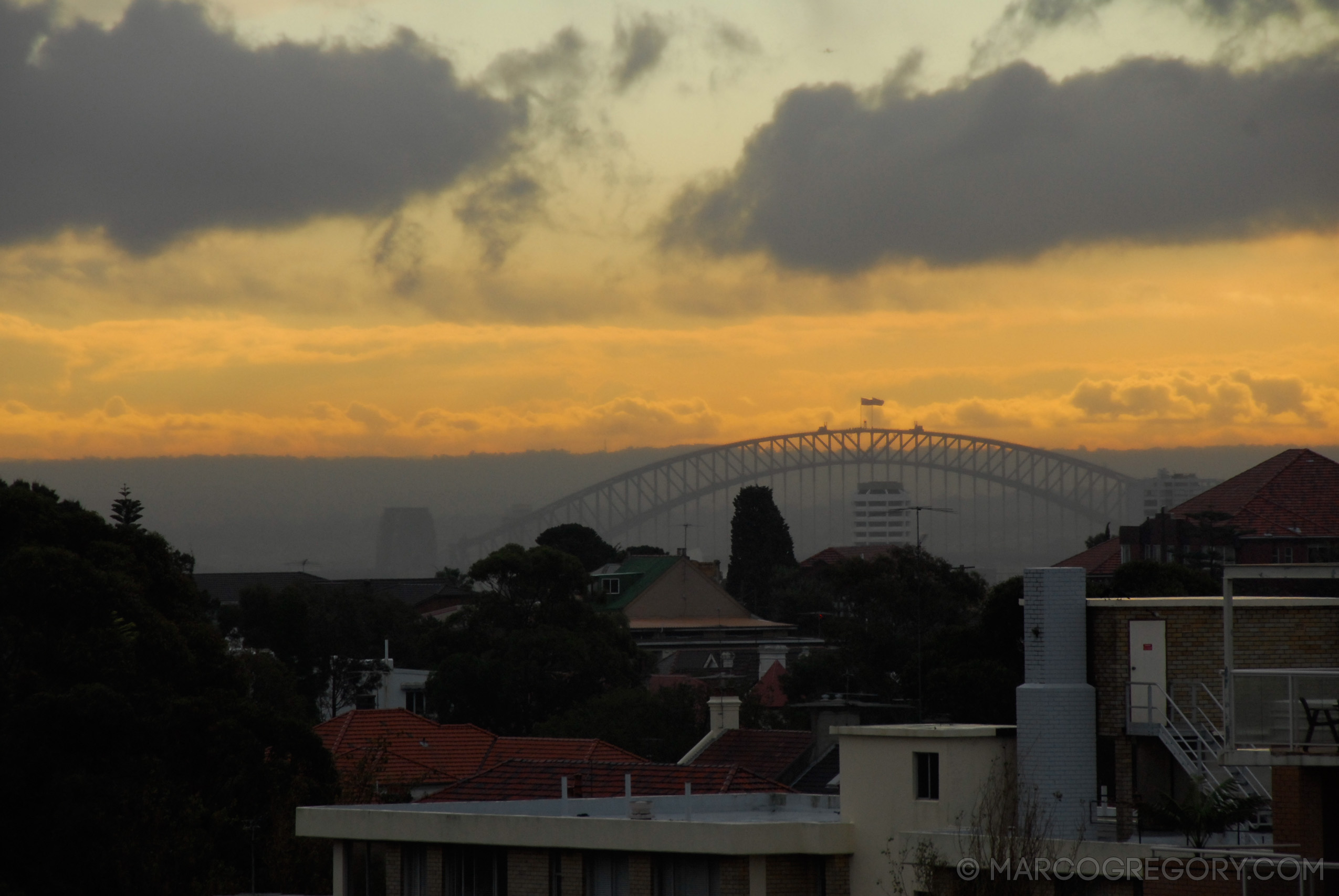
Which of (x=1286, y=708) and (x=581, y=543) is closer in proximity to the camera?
(x=1286, y=708)

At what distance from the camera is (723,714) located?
56594mm

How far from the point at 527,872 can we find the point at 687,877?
272cm

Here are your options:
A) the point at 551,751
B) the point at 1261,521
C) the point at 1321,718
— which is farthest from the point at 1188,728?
the point at 1261,521

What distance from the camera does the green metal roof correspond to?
511 ft

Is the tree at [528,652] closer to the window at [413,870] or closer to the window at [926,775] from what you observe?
the window at [413,870]

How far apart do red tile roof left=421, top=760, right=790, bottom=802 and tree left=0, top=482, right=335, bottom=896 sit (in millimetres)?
4497

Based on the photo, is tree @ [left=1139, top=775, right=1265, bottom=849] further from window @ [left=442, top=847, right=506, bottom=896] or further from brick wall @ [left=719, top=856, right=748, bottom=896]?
window @ [left=442, top=847, right=506, bottom=896]

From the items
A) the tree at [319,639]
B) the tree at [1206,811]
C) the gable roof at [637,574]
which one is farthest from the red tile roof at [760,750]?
the gable roof at [637,574]

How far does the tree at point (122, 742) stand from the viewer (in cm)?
3919

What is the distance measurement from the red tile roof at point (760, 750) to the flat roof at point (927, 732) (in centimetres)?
2252

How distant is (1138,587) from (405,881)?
150 feet

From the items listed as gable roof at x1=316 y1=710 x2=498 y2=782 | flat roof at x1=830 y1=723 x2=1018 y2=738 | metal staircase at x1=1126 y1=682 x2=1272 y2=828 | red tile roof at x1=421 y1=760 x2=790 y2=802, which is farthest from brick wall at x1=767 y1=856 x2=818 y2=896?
gable roof at x1=316 y1=710 x2=498 y2=782

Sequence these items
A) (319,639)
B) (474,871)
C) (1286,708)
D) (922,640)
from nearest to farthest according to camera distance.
→ (1286,708) < (474,871) < (922,640) < (319,639)

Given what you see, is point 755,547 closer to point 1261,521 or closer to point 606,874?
point 1261,521
